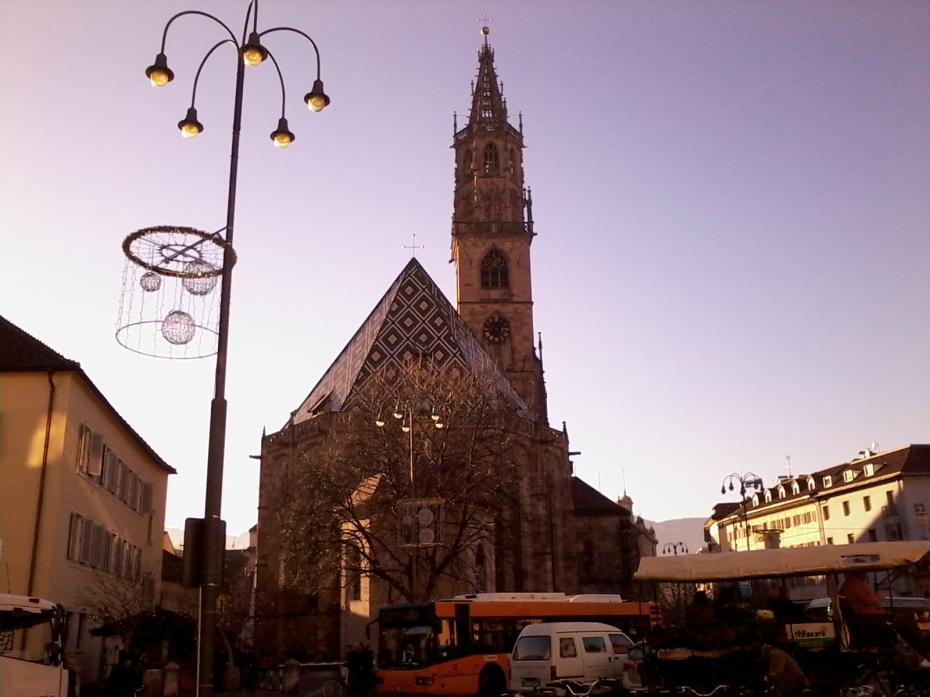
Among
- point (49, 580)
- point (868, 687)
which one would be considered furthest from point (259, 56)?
point (49, 580)

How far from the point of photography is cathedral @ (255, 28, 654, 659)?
28.8 meters

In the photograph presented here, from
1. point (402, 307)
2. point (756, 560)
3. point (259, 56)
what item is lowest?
point (756, 560)

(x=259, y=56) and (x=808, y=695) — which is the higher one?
(x=259, y=56)

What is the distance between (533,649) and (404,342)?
2740cm

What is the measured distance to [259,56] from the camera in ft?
33.7

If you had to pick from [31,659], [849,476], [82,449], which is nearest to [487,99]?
[849,476]

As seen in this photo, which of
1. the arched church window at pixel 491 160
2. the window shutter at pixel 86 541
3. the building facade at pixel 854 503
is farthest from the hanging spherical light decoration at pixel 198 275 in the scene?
the arched church window at pixel 491 160

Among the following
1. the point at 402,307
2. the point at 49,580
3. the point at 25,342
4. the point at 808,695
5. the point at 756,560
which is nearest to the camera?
the point at 808,695

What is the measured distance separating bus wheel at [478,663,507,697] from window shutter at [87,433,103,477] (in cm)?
1182

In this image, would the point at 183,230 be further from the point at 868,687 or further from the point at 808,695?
the point at 868,687

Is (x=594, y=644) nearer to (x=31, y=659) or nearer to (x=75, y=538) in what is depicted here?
(x=31, y=659)

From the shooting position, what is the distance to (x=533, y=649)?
1659 centimetres

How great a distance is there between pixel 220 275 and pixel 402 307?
3427cm

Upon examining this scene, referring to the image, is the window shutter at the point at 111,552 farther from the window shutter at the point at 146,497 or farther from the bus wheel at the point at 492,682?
the bus wheel at the point at 492,682
